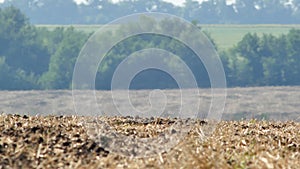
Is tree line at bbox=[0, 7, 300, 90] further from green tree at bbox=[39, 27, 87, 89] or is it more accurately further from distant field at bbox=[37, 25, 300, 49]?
distant field at bbox=[37, 25, 300, 49]

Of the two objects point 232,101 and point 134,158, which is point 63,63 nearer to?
point 232,101

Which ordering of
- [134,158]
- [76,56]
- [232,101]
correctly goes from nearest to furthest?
[134,158], [232,101], [76,56]

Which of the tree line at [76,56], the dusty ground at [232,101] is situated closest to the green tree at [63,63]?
the tree line at [76,56]

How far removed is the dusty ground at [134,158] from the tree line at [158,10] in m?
117

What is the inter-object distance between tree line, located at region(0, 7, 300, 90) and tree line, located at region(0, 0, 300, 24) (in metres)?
41.2

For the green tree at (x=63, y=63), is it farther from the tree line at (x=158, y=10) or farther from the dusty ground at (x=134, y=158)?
the dusty ground at (x=134, y=158)

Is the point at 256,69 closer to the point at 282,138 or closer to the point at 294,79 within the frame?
the point at 294,79

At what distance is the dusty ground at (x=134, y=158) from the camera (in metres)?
6.99

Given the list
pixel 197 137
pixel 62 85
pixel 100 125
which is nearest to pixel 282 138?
pixel 197 137

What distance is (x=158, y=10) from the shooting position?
132000 millimetres

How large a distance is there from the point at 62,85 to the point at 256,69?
17.9 metres

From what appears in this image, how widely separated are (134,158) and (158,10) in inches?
4932

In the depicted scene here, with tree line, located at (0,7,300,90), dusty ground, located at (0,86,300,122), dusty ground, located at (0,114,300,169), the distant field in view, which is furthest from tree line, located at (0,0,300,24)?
dusty ground, located at (0,114,300,169)

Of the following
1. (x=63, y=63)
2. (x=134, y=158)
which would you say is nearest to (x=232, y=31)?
(x=63, y=63)
